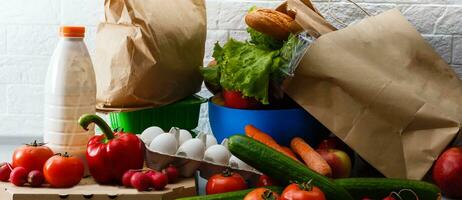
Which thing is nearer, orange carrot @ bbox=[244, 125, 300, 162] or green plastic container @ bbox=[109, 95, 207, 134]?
orange carrot @ bbox=[244, 125, 300, 162]

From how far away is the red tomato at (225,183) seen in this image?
4.12 ft

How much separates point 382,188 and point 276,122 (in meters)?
0.28

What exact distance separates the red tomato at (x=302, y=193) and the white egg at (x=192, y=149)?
24 centimetres

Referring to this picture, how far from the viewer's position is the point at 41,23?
1812 millimetres

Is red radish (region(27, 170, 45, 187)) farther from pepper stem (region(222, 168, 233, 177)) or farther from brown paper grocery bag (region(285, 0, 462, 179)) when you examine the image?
brown paper grocery bag (region(285, 0, 462, 179))

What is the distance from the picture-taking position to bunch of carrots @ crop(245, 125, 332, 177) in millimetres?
1352

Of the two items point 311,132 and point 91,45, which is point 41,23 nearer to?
point 91,45

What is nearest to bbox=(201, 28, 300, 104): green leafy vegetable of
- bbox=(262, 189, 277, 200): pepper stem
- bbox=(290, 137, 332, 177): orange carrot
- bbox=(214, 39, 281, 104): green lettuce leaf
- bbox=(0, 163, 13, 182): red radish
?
bbox=(214, 39, 281, 104): green lettuce leaf

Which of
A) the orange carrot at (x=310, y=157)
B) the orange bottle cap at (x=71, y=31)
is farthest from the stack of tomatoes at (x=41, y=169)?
the orange carrot at (x=310, y=157)

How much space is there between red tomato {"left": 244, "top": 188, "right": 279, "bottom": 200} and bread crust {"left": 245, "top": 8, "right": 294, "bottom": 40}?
428 mm

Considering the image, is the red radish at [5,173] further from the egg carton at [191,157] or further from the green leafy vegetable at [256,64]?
the green leafy vegetable at [256,64]

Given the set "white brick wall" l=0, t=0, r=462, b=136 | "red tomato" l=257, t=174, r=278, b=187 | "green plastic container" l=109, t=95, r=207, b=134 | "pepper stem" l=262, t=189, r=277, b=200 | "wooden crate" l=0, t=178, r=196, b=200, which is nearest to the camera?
"pepper stem" l=262, t=189, r=277, b=200

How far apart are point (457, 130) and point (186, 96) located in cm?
58

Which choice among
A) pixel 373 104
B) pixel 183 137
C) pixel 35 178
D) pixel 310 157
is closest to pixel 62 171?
pixel 35 178
